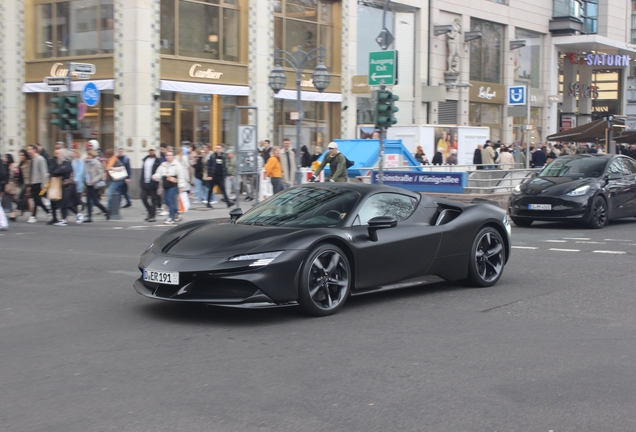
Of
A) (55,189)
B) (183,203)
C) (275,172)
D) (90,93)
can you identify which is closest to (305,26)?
(90,93)

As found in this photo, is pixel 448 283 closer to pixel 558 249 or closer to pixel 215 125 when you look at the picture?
pixel 558 249

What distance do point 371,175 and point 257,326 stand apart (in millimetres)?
17083

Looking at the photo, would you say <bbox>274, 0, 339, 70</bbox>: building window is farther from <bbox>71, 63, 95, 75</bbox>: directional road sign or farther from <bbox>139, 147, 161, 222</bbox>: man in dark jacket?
<bbox>139, 147, 161, 222</bbox>: man in dark jacket

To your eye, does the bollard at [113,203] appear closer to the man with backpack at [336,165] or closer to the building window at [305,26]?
the man with backpack at [336,165]

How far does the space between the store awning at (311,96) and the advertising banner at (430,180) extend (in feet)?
34.2

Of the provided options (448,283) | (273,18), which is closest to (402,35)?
(273,18)

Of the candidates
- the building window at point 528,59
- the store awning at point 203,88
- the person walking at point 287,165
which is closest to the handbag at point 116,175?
the person walking at point 287,165

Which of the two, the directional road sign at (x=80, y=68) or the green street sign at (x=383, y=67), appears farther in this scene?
the green street sign at (x=383, y=67)

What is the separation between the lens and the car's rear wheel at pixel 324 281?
24.2ft

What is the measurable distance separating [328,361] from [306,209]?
2516mm

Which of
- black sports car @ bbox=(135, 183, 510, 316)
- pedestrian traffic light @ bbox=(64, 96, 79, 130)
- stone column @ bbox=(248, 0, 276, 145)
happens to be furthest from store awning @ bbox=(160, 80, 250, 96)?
black sports car @ bbox=(135, 183, 510, 316)

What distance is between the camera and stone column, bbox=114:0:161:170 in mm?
27172

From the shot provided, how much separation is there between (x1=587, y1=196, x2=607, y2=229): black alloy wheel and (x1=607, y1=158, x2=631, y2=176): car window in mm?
830

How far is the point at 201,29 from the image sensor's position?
29578mm
